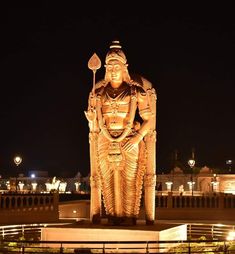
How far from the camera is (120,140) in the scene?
14344 mm

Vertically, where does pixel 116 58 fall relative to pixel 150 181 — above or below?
above

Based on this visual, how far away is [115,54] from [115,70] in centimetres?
40

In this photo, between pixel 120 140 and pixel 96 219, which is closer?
pixel 120 140

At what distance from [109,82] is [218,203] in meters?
13.3

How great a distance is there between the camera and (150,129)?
48.8ft

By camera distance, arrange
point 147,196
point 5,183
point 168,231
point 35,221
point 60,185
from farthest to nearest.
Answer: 1. point 5,183
2. point 60,185
3. point 35,221
4. point 147,196
5. point 168,231

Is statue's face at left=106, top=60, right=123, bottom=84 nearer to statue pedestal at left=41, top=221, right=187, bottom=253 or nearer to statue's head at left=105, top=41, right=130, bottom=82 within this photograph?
statue's head at left=105, top=41, right=130, bottom=82

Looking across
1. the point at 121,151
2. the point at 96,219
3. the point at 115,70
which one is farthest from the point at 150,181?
the point at 115,70

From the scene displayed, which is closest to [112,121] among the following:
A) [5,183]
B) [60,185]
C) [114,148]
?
[114,148]

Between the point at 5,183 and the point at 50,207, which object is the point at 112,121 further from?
the point at 5,183

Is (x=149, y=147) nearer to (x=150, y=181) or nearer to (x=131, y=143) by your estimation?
(x=131, y=143)

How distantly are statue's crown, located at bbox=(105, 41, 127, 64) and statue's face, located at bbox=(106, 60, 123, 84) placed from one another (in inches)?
3.6

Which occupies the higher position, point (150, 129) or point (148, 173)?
point (150, 129)

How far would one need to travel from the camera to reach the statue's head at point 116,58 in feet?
47.7
